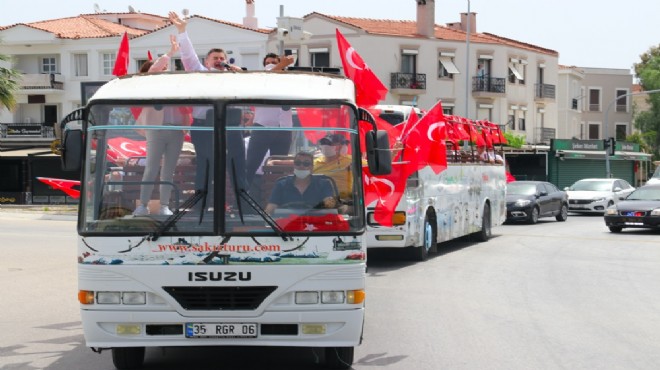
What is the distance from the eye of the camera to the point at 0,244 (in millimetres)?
24078

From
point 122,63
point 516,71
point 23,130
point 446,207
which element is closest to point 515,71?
point 516,71

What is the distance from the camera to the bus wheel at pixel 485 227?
81.6ft

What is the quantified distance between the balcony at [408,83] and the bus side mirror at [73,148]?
5247 centimetres

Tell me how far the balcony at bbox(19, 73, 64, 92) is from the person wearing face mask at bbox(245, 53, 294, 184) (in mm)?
58028

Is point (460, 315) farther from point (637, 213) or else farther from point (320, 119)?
point (637, 213)

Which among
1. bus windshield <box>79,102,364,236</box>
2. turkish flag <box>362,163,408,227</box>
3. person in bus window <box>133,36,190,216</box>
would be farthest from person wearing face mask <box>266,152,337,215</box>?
turkish flag <box>362,163,408,227</box>

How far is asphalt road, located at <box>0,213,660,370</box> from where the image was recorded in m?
9.38

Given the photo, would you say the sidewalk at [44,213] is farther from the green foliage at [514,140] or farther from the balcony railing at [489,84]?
the balcony railing at [489,84]

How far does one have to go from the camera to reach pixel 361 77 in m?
12.9

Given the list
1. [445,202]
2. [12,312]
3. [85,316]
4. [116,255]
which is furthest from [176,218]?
[445,202]

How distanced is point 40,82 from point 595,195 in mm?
37223

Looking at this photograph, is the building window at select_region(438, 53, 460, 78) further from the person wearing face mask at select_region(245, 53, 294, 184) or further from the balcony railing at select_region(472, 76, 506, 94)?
the person wearing face mask at select_region(245, 53, 294, 184)

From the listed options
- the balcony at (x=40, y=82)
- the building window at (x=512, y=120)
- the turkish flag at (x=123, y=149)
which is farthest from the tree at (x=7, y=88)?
the building window at (x=512, y=120)

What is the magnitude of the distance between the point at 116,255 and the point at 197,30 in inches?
2198
